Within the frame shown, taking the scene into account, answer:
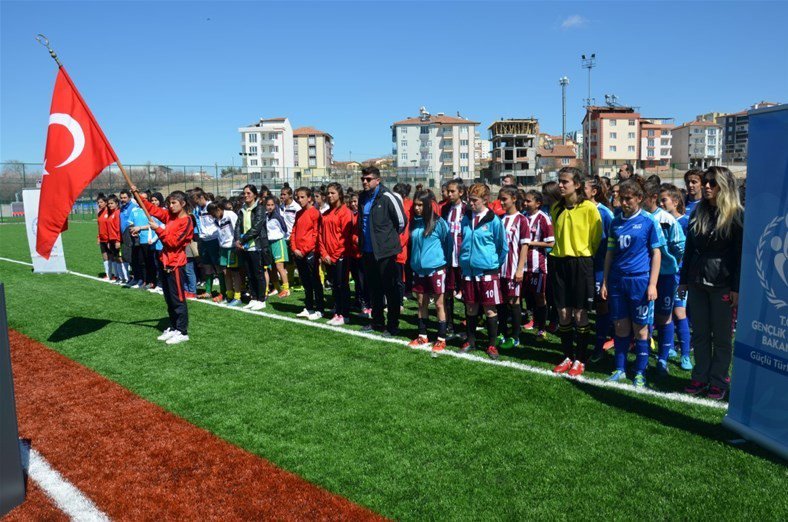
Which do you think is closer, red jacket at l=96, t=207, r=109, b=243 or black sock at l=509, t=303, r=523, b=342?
black sock at l=509, t=303, r=523, b=342

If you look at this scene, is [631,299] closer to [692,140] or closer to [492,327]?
[492,327]

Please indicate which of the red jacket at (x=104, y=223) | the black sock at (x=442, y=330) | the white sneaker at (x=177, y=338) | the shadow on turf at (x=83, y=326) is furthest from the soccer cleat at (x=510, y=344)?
the red jacket at (x=104, y=223)

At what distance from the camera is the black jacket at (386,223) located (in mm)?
7352

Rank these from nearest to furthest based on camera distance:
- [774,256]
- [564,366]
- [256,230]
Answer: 1. [774,256]
2. [564,366]
3. [256,230]

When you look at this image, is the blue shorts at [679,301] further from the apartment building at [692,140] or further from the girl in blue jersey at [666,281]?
the apartment building at [692,140]

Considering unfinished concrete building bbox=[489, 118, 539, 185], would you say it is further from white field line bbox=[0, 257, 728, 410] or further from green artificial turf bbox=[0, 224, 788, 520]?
green artificial turf bbox=[0, 224, 788, 520]

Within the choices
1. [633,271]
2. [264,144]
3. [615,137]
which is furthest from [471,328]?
[264,144]

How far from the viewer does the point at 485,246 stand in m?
6.41

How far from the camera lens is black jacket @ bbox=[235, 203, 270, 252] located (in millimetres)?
9391

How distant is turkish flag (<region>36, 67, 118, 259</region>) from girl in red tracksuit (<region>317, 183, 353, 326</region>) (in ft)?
9.89

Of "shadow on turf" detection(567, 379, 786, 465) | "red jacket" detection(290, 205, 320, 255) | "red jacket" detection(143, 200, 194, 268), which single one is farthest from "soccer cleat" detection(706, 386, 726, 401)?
"red jacket" detection(143, 200, 194, 268)

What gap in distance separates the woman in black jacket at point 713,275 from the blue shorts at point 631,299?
0.36m

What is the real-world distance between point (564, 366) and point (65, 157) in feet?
20.7

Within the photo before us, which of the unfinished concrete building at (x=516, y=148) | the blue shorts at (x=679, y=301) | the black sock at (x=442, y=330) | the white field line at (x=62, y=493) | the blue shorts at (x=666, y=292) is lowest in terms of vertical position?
the white field line at (x=62, y=493)
